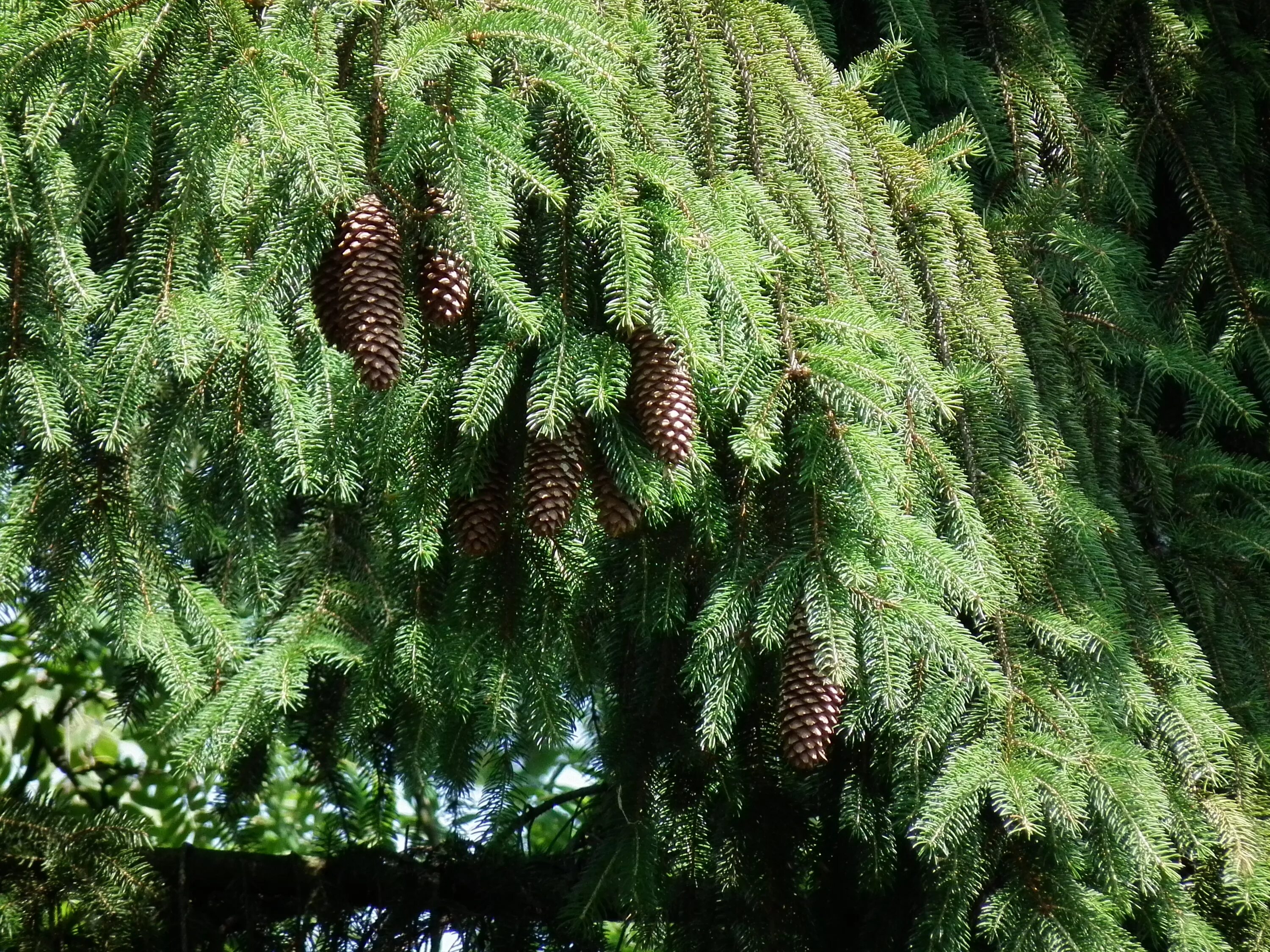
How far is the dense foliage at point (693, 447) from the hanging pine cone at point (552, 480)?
0.18 feet

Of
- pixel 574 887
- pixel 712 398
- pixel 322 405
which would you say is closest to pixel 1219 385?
pixel 712 398

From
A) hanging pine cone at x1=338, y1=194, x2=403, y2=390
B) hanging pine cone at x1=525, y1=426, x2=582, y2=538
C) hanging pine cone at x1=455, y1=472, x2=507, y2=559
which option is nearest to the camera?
hanging pine cone at x1=338, y1=194, x2=403, y2=390

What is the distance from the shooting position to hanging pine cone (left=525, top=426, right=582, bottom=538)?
166 cm

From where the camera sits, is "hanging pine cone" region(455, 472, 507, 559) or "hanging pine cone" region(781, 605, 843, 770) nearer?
"hanging pine cone" region(781, 605, 843, 770)

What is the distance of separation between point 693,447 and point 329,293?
1.72ft

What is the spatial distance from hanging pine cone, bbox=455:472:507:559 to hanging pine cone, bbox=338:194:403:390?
0.98ft

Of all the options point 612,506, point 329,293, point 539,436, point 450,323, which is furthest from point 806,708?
point 329,293

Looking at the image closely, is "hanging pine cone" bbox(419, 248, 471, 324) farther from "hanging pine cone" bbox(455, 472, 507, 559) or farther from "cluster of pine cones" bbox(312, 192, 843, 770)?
"hanging pine cone" bbox(455, 472, 507, 559)

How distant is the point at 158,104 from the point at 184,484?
3.55 feet

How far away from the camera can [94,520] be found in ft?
7.61

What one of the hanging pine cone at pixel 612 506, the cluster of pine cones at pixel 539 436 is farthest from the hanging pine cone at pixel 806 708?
the hanging pine cone at pixel 612 506

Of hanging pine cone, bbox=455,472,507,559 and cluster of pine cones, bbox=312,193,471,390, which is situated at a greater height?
cluster of pine cones, bbox=312,193,471,390

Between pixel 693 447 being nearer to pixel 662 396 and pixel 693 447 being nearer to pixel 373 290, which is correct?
pixel 662 396

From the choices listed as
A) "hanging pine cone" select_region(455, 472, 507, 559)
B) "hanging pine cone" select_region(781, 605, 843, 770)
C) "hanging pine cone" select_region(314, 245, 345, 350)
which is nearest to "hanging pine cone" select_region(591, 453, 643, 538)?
"hanging pine cone" select_region(455, 472, 507, 559)
